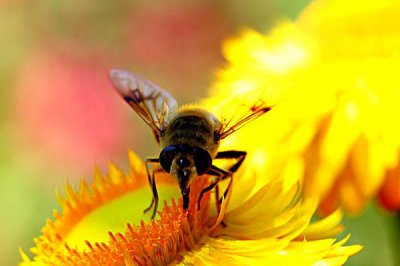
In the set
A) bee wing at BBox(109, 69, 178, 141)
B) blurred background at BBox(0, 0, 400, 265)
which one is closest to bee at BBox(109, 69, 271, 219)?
bee wing at BBox(109, 69, 178, 141)

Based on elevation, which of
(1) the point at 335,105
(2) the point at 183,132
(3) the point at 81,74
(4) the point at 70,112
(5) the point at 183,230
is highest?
(3) the point at 81,74

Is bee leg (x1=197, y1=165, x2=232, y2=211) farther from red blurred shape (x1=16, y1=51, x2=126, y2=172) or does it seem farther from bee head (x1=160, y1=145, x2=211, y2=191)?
red blurred shape (x1=16, y1=51, x2=126, y2=172)

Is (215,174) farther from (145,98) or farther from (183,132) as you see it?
(145,98)

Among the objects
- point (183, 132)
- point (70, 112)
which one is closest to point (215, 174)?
point (183, 132)

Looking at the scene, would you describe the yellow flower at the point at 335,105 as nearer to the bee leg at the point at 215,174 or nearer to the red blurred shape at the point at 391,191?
the red blurred shape at the point at 391,191

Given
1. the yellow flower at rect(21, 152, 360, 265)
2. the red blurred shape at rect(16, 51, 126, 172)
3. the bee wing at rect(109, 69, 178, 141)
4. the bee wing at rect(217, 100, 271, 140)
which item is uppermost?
the red blurred shape at rect(16, 51, 126, 172)

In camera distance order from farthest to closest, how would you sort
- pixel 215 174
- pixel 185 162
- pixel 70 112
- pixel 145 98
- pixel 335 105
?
pixel 70 112
pixel 335 105
pixel 145 98
pixel 215 174
pixel 185 162

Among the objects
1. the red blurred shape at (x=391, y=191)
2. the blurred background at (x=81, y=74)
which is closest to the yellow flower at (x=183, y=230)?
the red blurred shape at (x=391, y=191)
